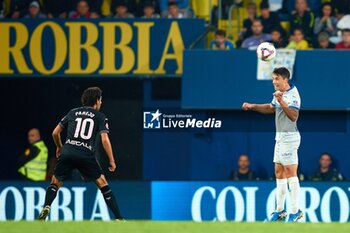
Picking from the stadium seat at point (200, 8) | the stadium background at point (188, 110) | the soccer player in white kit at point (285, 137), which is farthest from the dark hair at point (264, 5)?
the soccer player in white kit at point (285, 137)

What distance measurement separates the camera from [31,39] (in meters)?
18.2

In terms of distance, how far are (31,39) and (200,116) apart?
8.88ft

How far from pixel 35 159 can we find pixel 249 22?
3811mm

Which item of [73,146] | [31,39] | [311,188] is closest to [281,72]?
[73,146]

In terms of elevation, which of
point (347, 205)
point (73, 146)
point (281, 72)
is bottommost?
point (347, 205)

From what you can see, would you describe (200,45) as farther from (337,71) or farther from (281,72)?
(281,72)

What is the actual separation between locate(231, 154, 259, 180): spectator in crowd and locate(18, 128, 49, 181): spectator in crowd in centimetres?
280

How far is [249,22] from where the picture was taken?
18.9 meters

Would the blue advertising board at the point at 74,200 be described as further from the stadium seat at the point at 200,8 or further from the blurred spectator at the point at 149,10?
the stadium seat at the point at 200,8

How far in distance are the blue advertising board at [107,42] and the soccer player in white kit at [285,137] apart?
433 cm

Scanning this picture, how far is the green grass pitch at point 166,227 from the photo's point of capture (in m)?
11.1

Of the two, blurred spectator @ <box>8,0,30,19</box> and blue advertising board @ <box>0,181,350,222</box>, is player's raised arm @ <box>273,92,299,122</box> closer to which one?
blue advertising board @ <box>0,181,350,222</box>

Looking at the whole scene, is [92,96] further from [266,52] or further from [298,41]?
[298,41]

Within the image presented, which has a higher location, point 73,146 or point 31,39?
point 31,39
